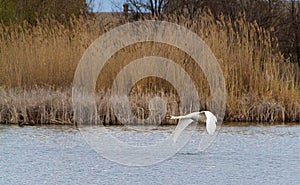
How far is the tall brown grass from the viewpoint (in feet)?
34.8

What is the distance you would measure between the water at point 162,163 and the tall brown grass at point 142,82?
3.62ft

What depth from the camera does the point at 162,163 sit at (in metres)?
7.51

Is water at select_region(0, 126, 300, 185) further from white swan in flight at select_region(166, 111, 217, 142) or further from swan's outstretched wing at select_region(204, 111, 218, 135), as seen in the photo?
swan's outstretched wing at select_region(204, 111, 218, 135)

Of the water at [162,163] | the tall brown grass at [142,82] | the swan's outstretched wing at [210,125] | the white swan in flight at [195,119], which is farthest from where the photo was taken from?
the tall brown grass at [142,82]

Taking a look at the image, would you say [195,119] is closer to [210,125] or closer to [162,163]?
[162,163]

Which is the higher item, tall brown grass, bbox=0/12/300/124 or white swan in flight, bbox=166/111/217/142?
tall brown grass, bbox=0/12/300/124

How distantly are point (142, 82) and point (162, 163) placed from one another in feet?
12.4

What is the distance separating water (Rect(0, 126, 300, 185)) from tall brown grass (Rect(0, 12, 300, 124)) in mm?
1103

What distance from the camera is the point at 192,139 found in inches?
364

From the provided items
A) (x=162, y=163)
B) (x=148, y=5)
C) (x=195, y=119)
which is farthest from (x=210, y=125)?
(x=148, y=5)

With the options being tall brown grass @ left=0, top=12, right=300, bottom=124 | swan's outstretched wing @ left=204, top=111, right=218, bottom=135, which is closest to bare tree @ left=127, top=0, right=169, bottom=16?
tall brown grass @ left=0, top=12, right=300, bottom=124

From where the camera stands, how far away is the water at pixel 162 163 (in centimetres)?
663

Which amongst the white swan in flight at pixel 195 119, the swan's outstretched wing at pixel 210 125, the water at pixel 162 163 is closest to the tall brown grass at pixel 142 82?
the water at pixel 162 163

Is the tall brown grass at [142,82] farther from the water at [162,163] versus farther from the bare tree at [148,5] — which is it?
the bare tree at [148,5]
